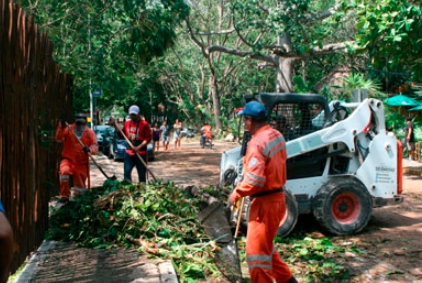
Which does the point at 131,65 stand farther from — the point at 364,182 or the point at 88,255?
the point at 88,255

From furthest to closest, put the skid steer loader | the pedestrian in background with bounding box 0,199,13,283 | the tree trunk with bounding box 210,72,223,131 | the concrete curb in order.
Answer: the tree trunk with bounding box 210,72,223,131 < the skid steer loader < the concrete curb < the pedestrian in background with bounding box 0,199,13,283

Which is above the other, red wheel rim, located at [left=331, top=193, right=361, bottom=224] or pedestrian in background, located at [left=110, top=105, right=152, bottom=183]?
pedestrian in background, located at [left=110, top=105, right=152, bottom=183]

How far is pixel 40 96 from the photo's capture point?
20.4 ft

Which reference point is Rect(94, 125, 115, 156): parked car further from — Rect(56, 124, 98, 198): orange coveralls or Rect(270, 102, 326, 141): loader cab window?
Rect(270, 102, 326, 141): loader cab window

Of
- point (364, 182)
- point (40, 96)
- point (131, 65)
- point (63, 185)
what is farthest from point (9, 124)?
point (131, 65)

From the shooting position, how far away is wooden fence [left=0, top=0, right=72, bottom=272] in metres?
4.41

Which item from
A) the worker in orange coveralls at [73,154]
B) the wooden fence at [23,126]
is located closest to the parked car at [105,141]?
the worker in orange coveralls at [73,154]

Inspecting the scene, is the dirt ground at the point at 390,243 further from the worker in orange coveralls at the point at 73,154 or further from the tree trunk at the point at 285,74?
the tree trunk at the point at 285,74

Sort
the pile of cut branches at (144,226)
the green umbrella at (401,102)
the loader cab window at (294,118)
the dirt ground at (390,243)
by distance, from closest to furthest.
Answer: the pile of cut branches at (144,226), the dirt ground at (390,243), the loader cab window at (294,118), the green umbrella at (401,102)

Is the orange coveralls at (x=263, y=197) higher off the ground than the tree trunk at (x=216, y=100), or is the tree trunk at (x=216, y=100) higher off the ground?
the tree trunk at (x=216, y=100)

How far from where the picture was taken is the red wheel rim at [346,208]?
7.84m

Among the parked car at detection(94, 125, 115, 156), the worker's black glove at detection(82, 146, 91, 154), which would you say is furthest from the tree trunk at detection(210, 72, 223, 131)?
the worker's black glove at detection(82, 146, 91, 154)

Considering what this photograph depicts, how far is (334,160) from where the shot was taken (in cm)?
825

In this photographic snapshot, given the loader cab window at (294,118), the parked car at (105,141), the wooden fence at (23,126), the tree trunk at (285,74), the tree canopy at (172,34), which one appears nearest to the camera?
the wooden fence at (23,126)
